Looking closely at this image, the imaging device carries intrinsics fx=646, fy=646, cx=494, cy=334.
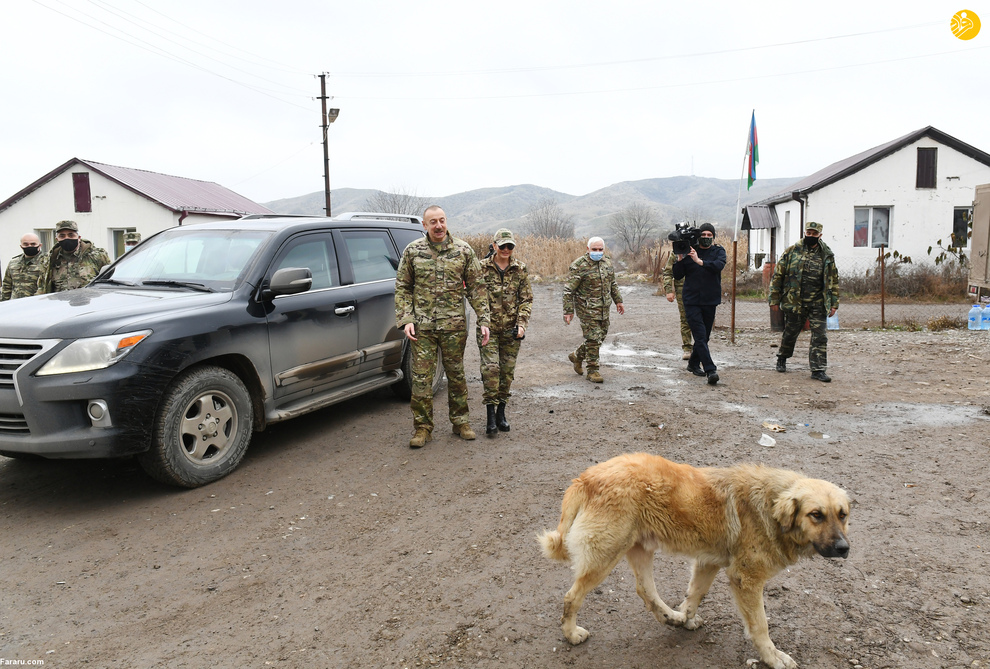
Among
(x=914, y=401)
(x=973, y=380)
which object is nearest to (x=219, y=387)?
(x=914, y=401)

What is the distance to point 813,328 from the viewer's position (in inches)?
331

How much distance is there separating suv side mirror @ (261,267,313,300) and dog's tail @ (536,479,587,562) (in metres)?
3.23

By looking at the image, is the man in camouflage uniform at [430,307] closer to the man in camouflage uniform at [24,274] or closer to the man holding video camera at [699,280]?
the man holding video camera at [699,280]

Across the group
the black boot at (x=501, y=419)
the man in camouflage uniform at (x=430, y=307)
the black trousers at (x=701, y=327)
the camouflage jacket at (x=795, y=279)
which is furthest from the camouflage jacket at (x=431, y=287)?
the camouflage jacket at (x=795, y=279)

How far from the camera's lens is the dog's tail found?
2861 millimetres

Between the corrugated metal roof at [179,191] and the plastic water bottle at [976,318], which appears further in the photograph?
the corrugated metal roof at [179,191]

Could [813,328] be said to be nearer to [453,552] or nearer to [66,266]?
[453,552]

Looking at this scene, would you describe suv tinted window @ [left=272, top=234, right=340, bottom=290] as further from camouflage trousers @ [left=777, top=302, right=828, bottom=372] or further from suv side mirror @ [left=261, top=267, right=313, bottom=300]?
camouflage trousers @ [left=777, top=302, right=828, bottom=372]

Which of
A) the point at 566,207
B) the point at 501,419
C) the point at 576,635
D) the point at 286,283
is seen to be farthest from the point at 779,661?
the point at 566,207

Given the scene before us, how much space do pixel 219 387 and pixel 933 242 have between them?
2393cm

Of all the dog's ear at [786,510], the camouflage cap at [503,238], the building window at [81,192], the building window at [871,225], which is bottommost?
the dog's ear at [786,510]

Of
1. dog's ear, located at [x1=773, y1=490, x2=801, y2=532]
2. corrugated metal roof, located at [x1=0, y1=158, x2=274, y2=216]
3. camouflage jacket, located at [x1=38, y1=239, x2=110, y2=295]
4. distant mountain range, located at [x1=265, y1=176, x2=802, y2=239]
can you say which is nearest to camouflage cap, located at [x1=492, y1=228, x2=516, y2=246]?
dog's ear, located at [x1=773, y1=490, x2=801, y2=532]

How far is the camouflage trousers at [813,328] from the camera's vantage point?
833 cm

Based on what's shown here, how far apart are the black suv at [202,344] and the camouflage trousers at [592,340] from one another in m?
Answer: 2.68
